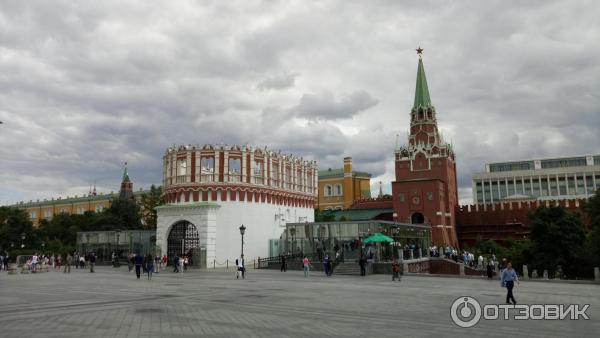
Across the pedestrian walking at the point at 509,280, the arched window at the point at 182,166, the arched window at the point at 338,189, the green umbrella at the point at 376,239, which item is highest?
the arched window at the point at 338,189

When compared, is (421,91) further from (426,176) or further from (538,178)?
(538,178)

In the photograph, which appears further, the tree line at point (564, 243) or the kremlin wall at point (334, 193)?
the kremlin wall at point (334, 193)

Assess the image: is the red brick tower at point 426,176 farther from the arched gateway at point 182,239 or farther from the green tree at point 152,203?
the arched gateway at point 182,239

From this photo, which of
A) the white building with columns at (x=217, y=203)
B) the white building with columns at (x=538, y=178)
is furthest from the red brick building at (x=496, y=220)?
the white building with columns at (x=538, y=178)

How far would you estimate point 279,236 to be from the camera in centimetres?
5294

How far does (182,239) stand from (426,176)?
46.9 meters

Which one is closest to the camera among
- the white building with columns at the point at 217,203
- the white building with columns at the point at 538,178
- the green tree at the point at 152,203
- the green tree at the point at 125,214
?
the white building with columns at the point at 217,203

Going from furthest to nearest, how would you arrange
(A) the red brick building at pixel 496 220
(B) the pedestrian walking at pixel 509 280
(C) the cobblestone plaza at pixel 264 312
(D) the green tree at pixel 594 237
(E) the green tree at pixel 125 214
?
(E) the green tree at pixel 125 214
(A) the red brick building at pixel 496 220
(D) the green tree at pixel 594 237
(B) the pedestrian walking at pixel 509 280
(C) the cobblestone plaza at pixel 264 312

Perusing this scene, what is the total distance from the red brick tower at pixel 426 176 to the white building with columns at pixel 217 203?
3070 centimetres

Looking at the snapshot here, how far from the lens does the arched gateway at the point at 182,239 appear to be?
46.4m

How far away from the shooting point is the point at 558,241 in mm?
44812

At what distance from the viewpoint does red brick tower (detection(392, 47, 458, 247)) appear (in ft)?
242

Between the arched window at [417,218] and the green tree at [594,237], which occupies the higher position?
the arched window at [417,218]

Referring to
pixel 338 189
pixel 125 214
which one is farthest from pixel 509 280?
pixel 338 189
